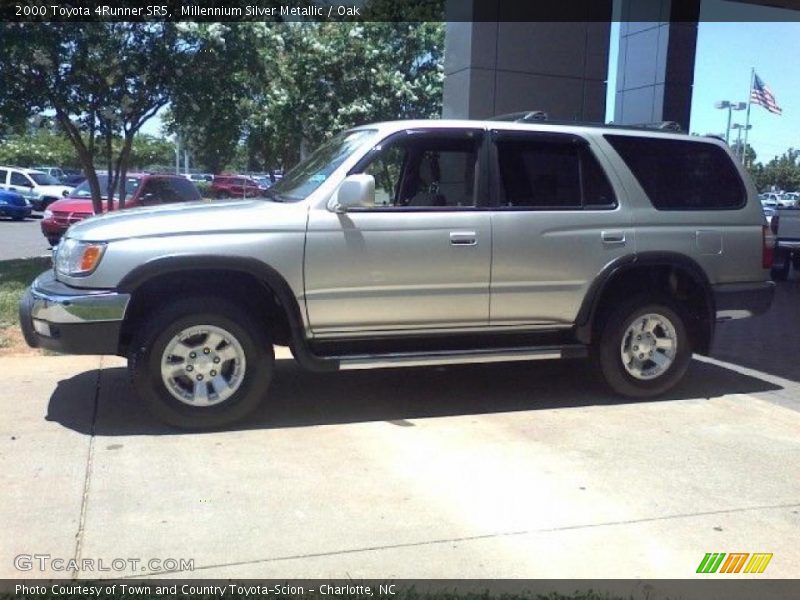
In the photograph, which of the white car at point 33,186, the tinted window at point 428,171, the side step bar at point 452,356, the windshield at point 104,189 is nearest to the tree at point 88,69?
the windshield at point 104,189

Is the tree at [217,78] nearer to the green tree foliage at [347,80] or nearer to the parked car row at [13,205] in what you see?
the green tree foliage at [347,80]

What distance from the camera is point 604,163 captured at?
6.04 meters

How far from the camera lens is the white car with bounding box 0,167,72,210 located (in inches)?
1165

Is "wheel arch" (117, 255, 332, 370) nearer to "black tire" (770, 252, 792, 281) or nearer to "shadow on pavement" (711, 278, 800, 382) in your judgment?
"shadow on pavement" (711, 278, 800, 382)

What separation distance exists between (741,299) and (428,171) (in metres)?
2.69

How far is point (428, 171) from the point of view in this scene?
585 cm

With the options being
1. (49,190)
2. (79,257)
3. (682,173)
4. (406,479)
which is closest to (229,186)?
(49,190)

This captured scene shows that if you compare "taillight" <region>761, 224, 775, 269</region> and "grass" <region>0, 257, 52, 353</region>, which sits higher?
"taillight" <region>761, 224, 775, 269</region>

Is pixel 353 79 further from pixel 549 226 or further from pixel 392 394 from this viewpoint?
pixel 549 226

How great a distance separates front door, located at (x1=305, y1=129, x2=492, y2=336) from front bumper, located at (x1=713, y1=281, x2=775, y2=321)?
1954 mm

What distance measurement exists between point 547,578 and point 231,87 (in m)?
10.5

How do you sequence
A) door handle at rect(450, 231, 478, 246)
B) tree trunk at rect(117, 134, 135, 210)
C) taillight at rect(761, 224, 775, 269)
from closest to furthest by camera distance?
door handle at rect(450, 231, 478, 246) → taillight at rect(761, 224, 775, 269) → tree trunk at rect(117, 134, 135, 210)

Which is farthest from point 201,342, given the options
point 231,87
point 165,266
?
point 231,87

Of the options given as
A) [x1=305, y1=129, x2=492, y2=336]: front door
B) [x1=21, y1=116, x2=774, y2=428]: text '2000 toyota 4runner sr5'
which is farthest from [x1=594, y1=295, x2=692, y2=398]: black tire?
[x1=305, y1=129, x2=492, y2=336]: front door
